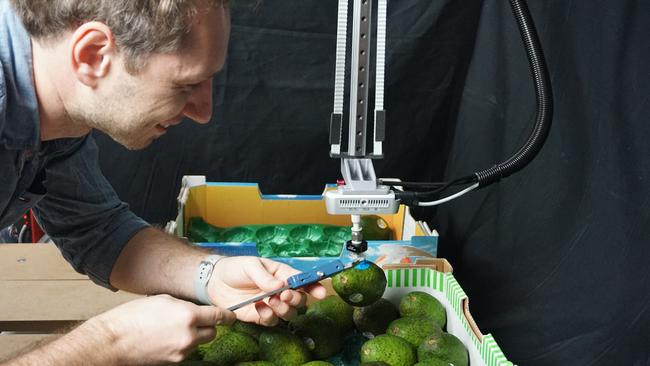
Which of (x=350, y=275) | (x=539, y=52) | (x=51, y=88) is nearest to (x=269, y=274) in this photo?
(x=350, y=275)

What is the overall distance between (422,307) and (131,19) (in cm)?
85

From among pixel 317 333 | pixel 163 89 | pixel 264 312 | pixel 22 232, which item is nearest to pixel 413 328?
pixel 317 333

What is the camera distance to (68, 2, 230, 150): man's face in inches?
41.6

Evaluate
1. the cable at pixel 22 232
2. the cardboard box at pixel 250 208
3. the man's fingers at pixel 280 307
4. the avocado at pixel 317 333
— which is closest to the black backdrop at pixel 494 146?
the cardboard box at pixel 250 208

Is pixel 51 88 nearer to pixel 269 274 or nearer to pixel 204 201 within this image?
pixel 269 274

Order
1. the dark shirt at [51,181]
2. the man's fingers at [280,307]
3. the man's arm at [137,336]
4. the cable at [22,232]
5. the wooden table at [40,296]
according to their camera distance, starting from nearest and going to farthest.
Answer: the man's arm at [137,336] → the dark shirt at [51,181] → the man's fingers at [280,307] → the wooden table at [40,296] → the cable at [22,232]

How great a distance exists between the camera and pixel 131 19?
3.30 feet

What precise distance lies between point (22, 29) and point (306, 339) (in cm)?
78

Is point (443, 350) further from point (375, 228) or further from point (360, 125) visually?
point (375, 228)

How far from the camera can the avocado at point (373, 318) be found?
4.53 feet

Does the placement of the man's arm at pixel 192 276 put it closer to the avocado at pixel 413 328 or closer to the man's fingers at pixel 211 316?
the man's fingers at pixel 211 316

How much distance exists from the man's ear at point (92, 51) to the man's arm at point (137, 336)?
39cm

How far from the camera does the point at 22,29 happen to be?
3.57 ft

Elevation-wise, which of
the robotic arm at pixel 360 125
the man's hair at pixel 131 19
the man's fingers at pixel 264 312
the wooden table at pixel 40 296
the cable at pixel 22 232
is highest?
the man's hair at pixel 131 19
